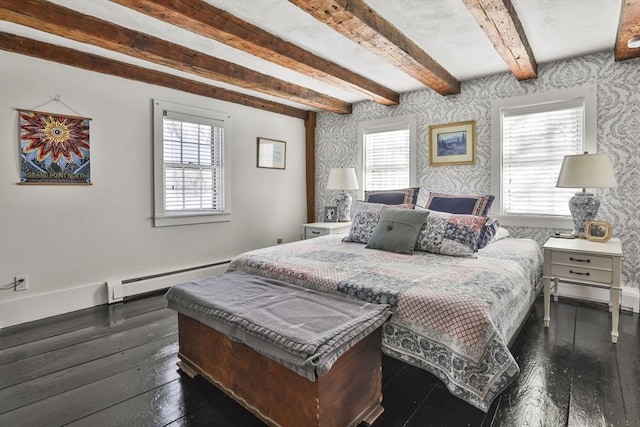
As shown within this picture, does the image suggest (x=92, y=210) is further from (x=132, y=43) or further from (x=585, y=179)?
(x=585, y=179)

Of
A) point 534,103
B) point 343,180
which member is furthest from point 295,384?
point 534,103

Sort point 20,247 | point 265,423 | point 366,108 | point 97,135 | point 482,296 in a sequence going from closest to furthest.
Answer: point 265,423
point 482,296
point 20,247
point 97,135
point 366,108

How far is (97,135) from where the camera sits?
10.4 ft

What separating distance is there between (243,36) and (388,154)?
251 cm

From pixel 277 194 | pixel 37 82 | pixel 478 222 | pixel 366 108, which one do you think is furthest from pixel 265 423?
pixel 366 108

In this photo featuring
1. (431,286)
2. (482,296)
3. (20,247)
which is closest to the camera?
(482,296)

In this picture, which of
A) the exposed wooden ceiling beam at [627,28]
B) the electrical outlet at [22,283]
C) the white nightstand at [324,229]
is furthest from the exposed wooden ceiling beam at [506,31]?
the electrical outlet at [22,283]

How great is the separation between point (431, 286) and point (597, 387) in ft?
3.49

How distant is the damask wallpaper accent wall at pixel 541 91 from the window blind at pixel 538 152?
0.55ft

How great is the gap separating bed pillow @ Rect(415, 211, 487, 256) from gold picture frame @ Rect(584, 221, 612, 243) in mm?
863

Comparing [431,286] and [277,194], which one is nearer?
[431,286]

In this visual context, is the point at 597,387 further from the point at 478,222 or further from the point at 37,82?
the point at 37,82

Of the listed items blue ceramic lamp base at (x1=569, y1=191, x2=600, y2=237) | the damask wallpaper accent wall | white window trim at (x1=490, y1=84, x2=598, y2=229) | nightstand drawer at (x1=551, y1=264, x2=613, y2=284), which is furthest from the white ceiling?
nightstand drawer at (x1=551, y1=264, x2=613, y2=284)

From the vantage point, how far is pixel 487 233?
2967 millimetres
